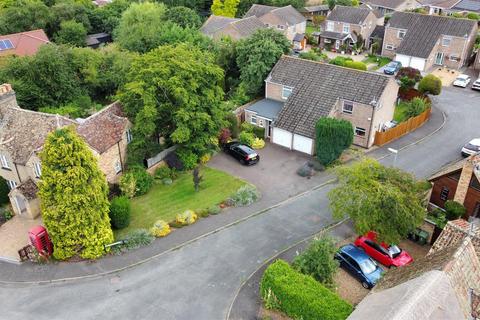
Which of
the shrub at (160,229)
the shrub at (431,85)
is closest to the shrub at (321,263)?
the shrub at (160,229)

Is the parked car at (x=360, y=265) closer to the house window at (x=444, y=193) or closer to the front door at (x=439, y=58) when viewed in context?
the house window at (x=444, y=193)

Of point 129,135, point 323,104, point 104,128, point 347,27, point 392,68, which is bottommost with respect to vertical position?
point 392,68

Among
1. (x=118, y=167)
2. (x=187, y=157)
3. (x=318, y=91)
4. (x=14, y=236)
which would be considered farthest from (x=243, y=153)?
(x=14, y=236)

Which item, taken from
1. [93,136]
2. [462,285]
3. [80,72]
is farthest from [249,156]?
[80,72]

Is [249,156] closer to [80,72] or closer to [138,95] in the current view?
[138,95]

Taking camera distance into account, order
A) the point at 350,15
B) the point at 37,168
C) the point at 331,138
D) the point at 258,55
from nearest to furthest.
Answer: the point at 37,168 < the point at 331,138 < the point at 258,55 < the point at 350,15

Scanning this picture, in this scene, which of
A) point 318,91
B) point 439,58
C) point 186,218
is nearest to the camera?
point 186,218

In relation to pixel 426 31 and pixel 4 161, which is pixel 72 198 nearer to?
pixel 4 161
